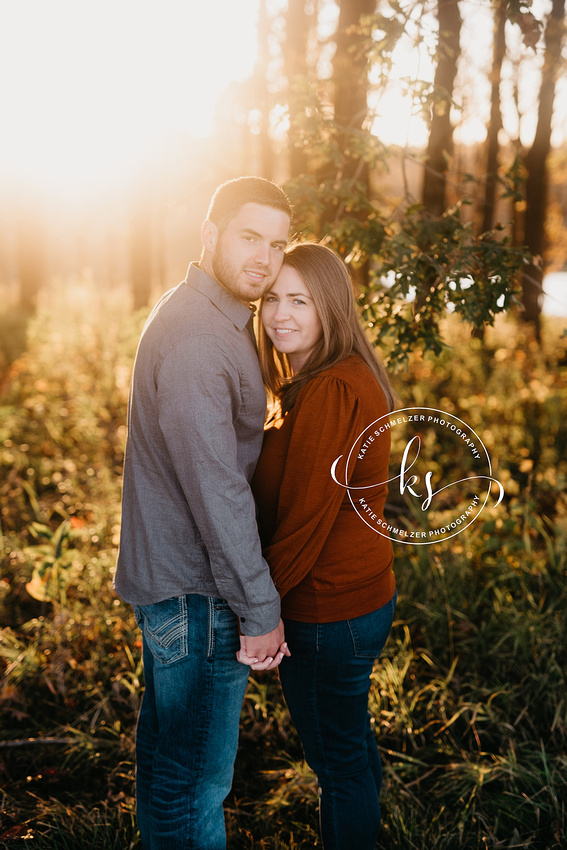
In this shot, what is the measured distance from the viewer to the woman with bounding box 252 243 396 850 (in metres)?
1.76

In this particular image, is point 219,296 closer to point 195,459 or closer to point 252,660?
point 195,459

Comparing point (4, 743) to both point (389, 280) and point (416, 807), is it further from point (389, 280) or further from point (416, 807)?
point (389, 280)

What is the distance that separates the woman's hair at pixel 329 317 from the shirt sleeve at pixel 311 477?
189 mm

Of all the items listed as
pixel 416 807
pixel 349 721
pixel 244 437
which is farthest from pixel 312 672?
→ pixel 416 807

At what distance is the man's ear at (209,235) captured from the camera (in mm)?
1851

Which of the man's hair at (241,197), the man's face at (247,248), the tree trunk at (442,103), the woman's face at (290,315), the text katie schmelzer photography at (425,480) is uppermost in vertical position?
the tree trunk at (442,103)

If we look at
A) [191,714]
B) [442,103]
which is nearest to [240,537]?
[191,714]

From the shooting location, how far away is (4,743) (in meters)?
2.45

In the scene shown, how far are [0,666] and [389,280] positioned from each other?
2.84 m

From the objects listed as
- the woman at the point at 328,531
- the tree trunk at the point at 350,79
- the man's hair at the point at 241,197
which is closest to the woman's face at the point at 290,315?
the woman at the point at 328,531

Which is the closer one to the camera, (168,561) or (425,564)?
(168,561)

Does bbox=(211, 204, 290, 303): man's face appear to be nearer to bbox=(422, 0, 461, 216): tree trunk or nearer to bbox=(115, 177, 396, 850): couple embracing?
bbox=(115, 177, 396, 850): couple embracing

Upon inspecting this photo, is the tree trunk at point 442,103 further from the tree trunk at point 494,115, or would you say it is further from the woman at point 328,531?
the tree trunk at point 494,115

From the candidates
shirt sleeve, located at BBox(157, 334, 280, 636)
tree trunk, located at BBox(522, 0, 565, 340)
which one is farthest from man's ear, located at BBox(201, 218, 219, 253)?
tree trunk, located at BBox(522, 0, 565, 340)
